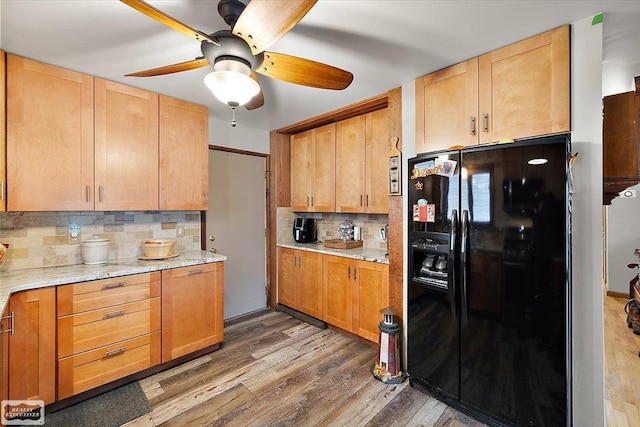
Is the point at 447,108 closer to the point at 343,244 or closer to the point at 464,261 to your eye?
the point at 464,261

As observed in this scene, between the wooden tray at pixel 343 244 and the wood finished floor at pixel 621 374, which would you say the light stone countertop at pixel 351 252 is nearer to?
the wooden tray at pixel 343 244

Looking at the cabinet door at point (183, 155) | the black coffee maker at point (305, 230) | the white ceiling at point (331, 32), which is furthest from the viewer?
the black coffee maker at point (305, 230)

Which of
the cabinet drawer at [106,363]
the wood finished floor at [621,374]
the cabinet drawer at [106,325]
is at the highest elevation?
the cabinet drawer at [106,325]

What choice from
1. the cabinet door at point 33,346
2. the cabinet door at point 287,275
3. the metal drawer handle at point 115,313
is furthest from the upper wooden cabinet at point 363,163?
the cabinet door at point 33,346

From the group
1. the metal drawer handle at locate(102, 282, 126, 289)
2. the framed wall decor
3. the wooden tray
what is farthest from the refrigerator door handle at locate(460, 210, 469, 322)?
the metal drawer handle at locate(102, 282, 126, 289)

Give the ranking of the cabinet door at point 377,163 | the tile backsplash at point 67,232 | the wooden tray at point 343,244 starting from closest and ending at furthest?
1. the tile backsplash at point 67,232
2. the cabinet door at point 377,163
3. the wooden tray at point 343,244

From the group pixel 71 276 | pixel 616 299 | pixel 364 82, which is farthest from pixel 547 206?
pixel 616 299

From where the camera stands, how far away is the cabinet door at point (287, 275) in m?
3.51

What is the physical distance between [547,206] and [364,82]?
160cm

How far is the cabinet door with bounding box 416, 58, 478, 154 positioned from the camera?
6.45 ft

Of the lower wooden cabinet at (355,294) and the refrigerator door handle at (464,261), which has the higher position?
the refrigerator door handle at (464,261)

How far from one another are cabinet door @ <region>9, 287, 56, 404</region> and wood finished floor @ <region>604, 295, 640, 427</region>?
3633 millimetres

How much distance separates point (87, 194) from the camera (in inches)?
86.1

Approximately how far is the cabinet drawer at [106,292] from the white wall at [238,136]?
173 centimetres
